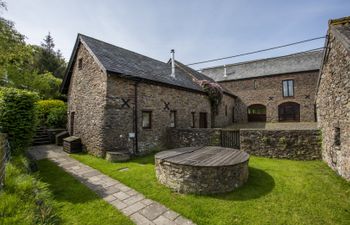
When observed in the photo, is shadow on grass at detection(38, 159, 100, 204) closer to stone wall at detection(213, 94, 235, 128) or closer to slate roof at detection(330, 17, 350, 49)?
slate roof at detection(330, 17, 350, 49)

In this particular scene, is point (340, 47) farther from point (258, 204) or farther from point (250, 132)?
point (258, 204)

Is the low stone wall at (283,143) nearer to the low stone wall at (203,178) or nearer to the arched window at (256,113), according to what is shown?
the low stone wall at (203,178)

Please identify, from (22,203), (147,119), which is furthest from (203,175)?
(147,119)

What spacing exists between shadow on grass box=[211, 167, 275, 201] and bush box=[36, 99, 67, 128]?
13.0 meters

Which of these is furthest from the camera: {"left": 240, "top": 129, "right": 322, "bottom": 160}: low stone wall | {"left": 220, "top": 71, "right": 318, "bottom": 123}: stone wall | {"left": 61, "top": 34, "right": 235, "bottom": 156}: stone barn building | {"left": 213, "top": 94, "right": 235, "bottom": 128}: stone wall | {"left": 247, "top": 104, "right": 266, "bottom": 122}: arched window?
{"left": 247, "top": 104, "right": 266, "bottom": 122}: arched window

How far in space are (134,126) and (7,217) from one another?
620 centimetres

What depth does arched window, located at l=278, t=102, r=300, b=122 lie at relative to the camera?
1838 centimetres

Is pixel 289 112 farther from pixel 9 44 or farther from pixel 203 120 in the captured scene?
pixel 9 44

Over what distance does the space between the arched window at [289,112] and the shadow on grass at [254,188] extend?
1639cm

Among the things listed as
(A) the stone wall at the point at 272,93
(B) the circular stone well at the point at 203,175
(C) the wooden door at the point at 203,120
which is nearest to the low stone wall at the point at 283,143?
(B) the circular stone well at the point at 203,175

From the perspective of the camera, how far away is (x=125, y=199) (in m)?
4.17

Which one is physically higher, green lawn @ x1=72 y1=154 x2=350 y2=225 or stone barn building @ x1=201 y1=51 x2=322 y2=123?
stone barn building @ x1=201 y1=51 x2=322 y2=123

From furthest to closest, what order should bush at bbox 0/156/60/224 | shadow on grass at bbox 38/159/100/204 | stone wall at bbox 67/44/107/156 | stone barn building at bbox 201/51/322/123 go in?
stone barn building at bbox 201/51/322/123
stone wall at bbox 67/44/107/156
shadow on grass at bbox 38/159/100/204
bush at bbox 0/156/60/224

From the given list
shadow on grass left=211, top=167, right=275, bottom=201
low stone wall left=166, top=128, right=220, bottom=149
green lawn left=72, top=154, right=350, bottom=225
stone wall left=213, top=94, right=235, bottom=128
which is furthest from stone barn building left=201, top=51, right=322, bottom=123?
shadow on grass left=211, top=167, right=275, bottom=201
